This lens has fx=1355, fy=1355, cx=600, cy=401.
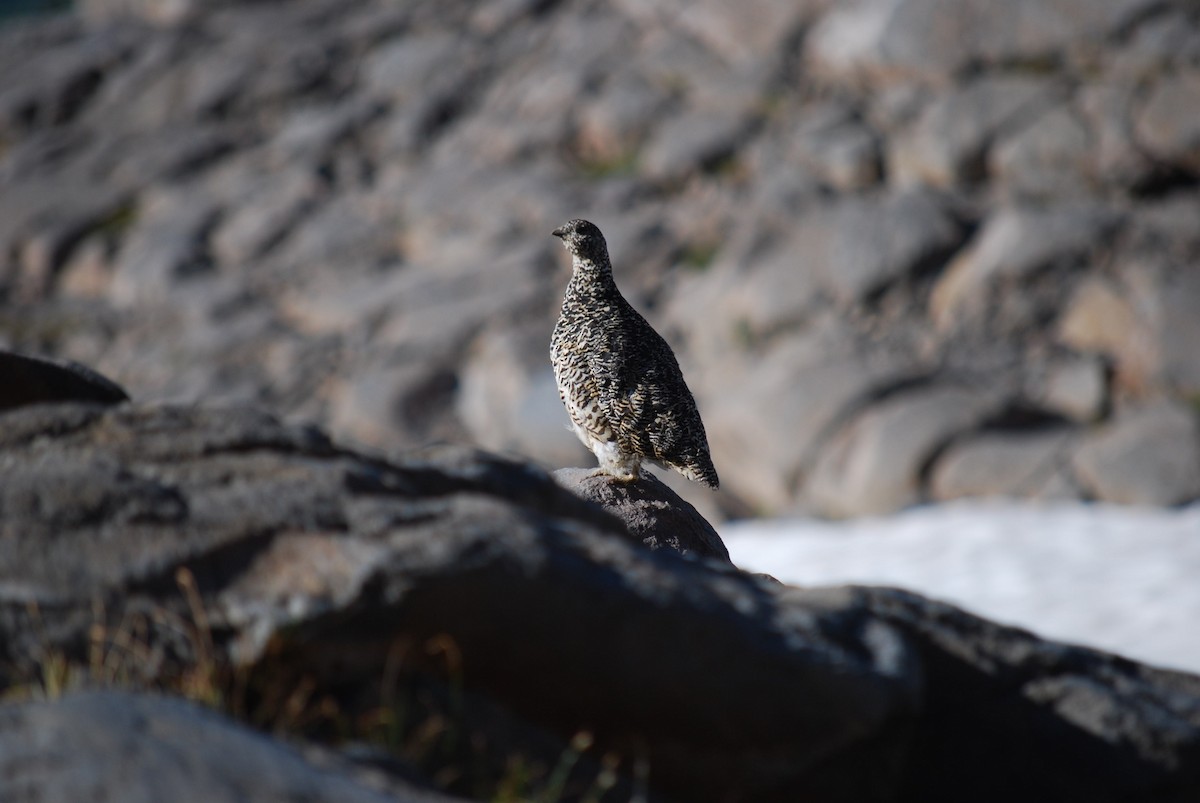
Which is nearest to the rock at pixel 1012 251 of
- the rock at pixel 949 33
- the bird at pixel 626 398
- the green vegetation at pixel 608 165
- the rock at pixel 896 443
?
the rock at pixel 896 443

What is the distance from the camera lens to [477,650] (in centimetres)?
321

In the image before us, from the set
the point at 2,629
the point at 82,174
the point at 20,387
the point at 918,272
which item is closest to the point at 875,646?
the point at 2,629

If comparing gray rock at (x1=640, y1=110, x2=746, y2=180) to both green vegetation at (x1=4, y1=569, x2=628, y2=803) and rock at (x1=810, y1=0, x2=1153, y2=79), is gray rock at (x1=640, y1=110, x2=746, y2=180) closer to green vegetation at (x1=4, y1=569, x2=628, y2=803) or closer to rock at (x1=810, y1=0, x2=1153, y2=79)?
rock at (x1=810, y1=0, x2=1153, y2=79)

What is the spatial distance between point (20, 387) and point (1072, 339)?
1280 cm

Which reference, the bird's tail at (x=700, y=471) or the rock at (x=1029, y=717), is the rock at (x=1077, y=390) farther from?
the rock at (x=1029, y=717)

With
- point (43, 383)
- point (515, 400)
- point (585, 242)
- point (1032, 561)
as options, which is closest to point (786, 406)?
point (1032, 561)

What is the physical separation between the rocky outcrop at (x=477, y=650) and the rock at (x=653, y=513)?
1.61 metres

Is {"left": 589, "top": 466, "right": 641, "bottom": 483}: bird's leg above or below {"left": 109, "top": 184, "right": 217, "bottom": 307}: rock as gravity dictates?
below

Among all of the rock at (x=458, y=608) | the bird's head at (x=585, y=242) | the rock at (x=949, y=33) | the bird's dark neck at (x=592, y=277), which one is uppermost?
the rock at (x=949, y=33)

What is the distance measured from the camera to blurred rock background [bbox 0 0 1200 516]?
584 inches

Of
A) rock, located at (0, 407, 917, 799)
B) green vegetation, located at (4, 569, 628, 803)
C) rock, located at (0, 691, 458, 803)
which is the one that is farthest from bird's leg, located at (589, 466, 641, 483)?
rock, located at (0, 691, 458, 803)

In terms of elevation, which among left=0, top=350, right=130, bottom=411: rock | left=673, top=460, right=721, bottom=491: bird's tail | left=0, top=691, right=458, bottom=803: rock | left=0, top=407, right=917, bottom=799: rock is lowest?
left=0, top=691, right=458, bottom=803: rock

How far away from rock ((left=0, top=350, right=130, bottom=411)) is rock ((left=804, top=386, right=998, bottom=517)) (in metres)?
10.8

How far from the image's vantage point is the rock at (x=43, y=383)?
4539 millimetres
